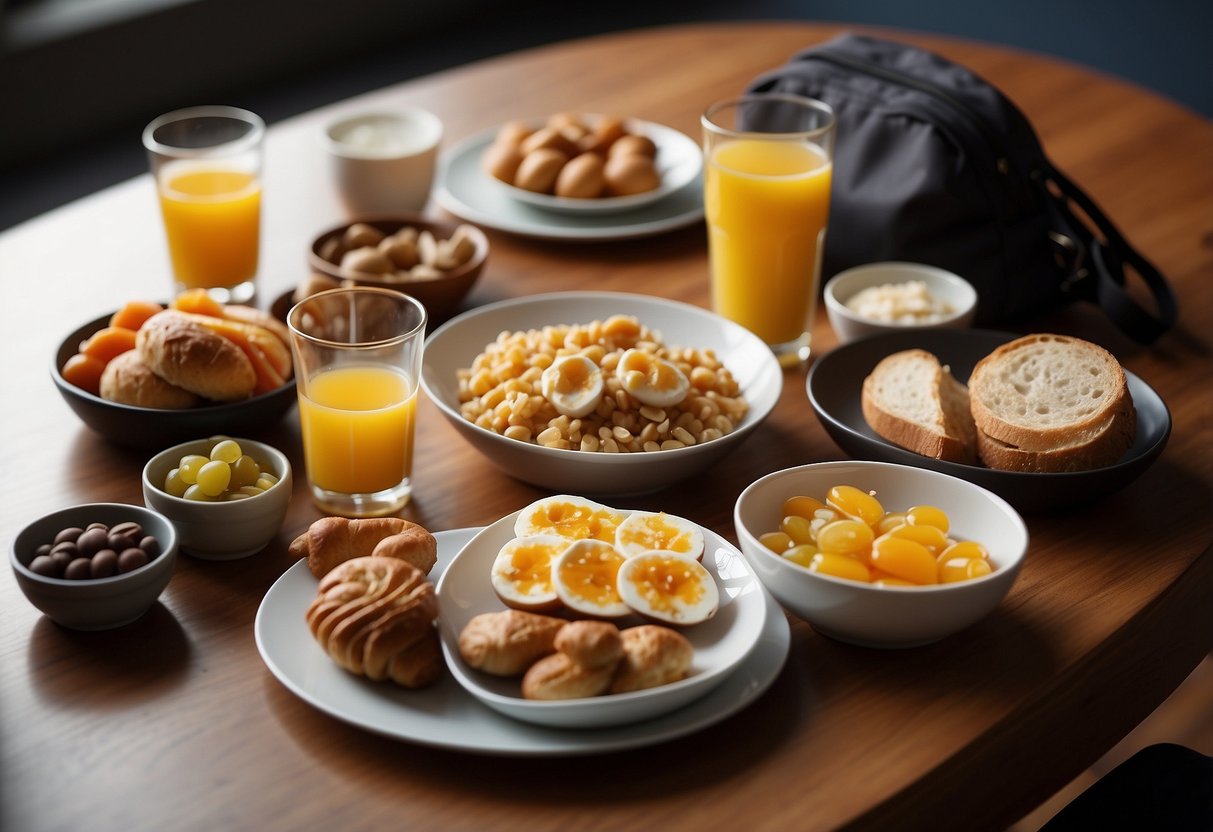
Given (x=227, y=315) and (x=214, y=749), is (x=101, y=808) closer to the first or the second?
(x=214, y=749)

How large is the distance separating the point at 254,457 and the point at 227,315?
0.75 ft

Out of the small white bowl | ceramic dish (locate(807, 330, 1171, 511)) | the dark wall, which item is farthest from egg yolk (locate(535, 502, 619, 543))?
the dark wall

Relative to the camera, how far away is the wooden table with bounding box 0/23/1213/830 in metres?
0.96

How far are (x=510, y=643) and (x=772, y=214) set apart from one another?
809mm

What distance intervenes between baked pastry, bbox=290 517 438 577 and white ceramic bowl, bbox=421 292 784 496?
0.55ft

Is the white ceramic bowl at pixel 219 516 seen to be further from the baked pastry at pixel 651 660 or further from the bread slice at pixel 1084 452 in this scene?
the bread slice at pixel 1084 452

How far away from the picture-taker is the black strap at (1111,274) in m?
1.64

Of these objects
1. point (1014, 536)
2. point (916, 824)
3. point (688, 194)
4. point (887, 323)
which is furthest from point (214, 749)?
point (688, 194)

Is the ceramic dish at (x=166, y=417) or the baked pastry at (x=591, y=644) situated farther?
the ceramic dish at (x=166, y=417)

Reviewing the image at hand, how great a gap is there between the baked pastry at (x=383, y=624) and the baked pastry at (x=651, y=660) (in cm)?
17

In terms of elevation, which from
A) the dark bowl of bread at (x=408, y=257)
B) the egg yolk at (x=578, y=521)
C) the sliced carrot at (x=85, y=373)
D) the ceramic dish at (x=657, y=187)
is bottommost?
the ceramic dish at (x=657, y=187)

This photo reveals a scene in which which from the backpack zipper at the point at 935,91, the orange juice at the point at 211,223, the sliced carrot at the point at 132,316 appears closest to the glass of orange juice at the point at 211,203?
the orange juice at the point at 211,223

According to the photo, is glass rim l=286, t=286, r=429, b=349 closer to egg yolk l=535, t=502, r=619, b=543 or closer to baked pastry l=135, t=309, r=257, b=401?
baked pastry l=135, t=309, r=257, b=401

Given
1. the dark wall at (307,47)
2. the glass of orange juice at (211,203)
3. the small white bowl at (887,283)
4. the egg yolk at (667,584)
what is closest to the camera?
the egg yolk at (667,584)
